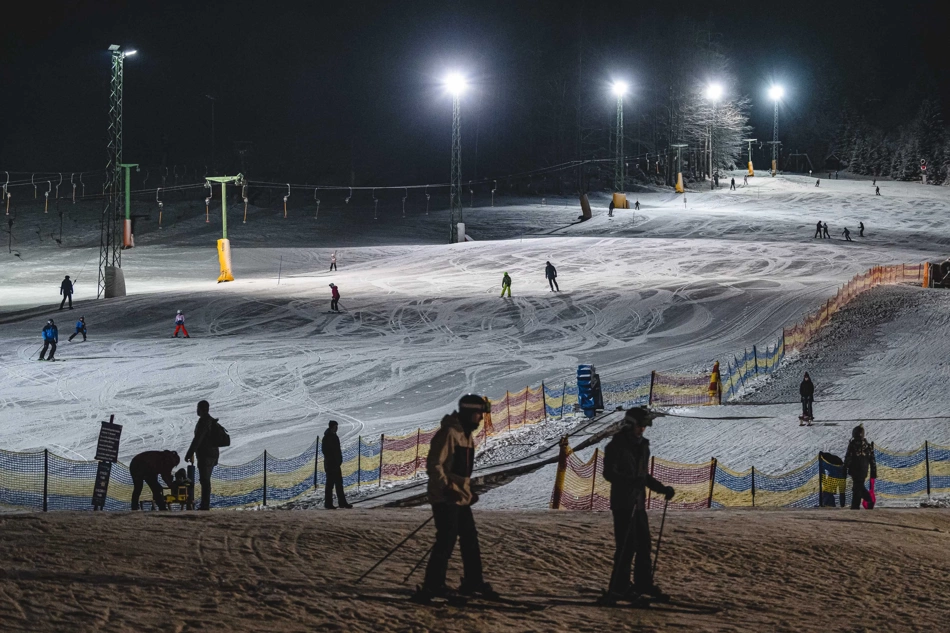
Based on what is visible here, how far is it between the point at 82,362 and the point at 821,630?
23.8m

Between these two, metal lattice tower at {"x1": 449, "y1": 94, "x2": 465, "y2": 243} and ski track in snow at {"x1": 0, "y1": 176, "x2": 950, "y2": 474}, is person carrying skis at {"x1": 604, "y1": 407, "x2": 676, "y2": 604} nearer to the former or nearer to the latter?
ski track in snow at {"x1": 0, "y1": 176, "x2": 950, "y2": 474}

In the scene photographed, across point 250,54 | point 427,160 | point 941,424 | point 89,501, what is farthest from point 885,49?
point 89,501

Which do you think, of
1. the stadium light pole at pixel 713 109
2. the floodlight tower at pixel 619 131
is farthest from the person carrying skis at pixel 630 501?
the stadium light pole at pixel 713 109

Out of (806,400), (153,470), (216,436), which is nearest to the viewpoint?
(216,436)

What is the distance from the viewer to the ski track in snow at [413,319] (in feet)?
64.9

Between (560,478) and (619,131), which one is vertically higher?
(619,131)

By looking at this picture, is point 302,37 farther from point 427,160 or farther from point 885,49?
point 885,49

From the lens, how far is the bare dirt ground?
602cm

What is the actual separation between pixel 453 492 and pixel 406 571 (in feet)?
5.20

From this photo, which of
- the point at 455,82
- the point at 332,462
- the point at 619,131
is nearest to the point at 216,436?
the point at 332,462

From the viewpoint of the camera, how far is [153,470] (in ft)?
38.3

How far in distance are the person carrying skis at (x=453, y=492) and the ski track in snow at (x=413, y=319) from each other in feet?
26.2

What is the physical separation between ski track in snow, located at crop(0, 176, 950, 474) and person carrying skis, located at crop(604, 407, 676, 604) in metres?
7.76

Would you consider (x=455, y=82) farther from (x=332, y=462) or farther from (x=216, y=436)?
(x=216, y=436)
